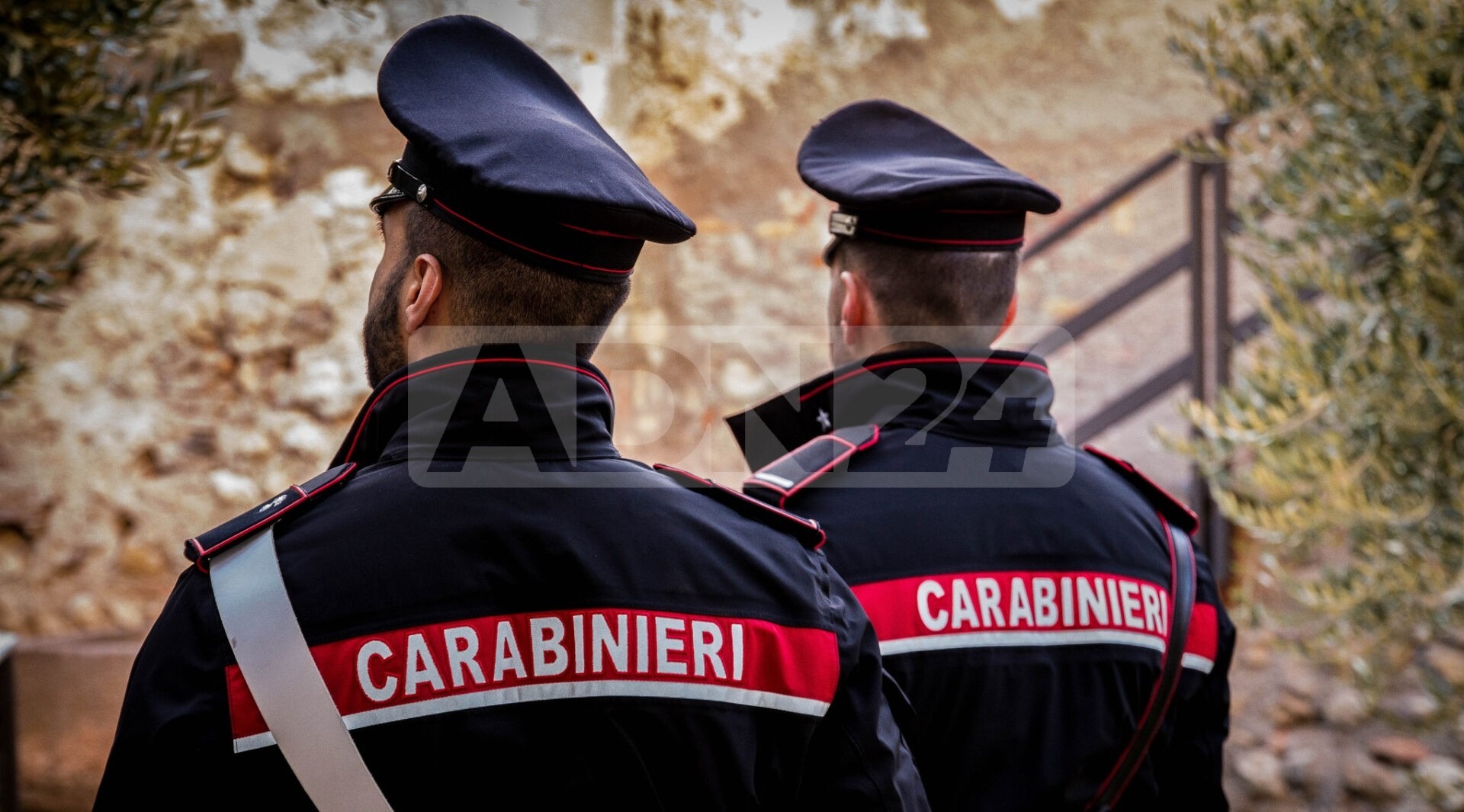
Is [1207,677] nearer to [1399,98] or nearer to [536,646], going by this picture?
[536,646]

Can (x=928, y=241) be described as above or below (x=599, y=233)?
below

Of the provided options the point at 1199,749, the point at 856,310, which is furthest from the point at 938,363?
the point at 1199,749

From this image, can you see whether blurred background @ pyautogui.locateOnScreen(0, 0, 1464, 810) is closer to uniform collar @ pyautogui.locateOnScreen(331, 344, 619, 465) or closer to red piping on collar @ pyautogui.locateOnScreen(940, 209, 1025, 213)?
uniform collar @ pyautogui.locateOnScreen(331, 344, 619, 465)

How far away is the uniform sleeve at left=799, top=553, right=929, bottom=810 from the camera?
110cm

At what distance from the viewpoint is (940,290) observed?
1655 millimetres

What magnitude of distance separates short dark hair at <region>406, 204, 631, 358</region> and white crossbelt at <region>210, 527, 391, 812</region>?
30cm

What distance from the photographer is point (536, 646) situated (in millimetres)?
1003

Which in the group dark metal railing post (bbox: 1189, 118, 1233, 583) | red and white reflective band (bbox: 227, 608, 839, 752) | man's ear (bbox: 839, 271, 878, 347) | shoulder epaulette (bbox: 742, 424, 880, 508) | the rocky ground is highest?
man's ear (bbox: 839, 271, 878, 347)

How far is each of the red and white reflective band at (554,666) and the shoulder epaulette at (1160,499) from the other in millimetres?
820

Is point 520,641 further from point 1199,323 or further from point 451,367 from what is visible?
point 1199,323

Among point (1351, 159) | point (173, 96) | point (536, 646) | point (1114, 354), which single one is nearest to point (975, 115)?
point (1114, 354)

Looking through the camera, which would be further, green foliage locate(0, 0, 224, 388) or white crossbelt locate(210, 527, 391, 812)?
green foliage locate(0, 0, 224, 388)

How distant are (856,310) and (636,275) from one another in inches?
122

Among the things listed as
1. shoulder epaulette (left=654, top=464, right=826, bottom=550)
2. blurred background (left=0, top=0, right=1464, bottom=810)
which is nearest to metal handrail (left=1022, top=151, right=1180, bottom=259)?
blurred background (left=0, top=0, right=1464, bottom=810)
